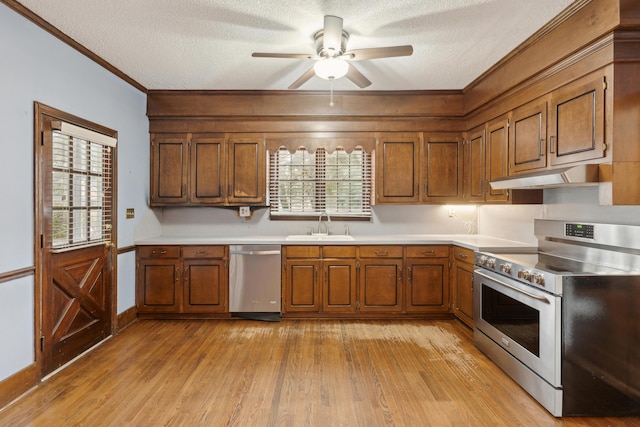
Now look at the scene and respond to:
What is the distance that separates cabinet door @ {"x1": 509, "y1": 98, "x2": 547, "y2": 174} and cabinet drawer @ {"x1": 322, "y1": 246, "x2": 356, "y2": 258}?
69.2 inches

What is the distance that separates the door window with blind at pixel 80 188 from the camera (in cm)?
265

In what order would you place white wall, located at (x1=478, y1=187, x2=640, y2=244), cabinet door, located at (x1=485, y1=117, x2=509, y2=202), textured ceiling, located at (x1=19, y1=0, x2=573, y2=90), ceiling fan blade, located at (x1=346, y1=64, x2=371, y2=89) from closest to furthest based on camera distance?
textured ceiling, located at (x1=19, y1=0, x2=573, y2=90)
white wall, located at (x1=478, y1=187, x2=640, y2=244)
ceiling fan blade, located at (x1=346, y1=64, x2=371, y2=89)
cabinet door, located at (x1=485, y1=117, x2=509, y2=202)

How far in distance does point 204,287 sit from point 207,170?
135 cm

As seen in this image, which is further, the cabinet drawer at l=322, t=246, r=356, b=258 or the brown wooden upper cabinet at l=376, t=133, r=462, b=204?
the brown wooden upper cabinet at l=376, t=133, r=462, b=204

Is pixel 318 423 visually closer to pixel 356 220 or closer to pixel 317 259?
pixel 317 259

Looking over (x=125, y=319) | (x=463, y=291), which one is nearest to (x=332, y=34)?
(x=463, y=291)

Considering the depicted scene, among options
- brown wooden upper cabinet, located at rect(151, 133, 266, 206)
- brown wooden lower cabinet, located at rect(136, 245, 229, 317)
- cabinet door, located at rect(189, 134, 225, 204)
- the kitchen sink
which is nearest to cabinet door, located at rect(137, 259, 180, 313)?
brown wooden lower cabinet, located at rect(136, 245, 229, 317)

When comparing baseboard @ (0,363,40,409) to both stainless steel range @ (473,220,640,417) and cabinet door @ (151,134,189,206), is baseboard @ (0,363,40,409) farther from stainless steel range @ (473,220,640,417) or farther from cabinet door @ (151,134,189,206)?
stainless steel range @ (473,220,640,417)

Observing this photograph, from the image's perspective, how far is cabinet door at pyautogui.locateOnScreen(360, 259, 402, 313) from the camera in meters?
3.85

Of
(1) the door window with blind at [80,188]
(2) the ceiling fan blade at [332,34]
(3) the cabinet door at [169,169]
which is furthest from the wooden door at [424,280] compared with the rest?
(1) the door window with blind at [80,188]

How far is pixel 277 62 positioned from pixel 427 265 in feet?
8.62

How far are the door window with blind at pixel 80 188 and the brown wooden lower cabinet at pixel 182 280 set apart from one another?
0.64 m

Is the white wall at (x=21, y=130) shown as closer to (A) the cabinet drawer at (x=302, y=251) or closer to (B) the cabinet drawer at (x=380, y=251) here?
(A) the cabinet drawer at (x=302, y=251)

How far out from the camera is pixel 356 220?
443 cm
